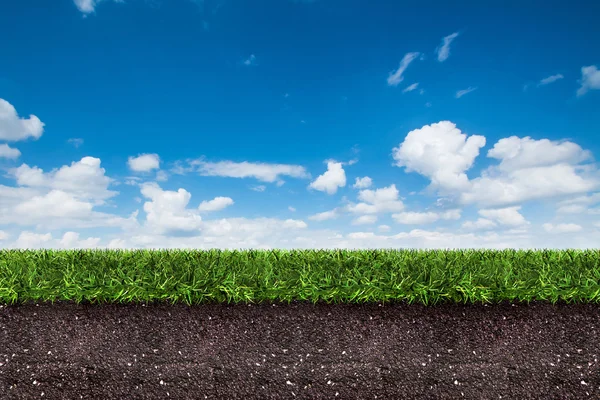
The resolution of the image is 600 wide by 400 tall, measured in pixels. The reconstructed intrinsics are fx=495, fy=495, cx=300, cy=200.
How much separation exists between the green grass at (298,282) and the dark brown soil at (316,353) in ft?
0.35

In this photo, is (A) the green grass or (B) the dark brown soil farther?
(A) the green grass

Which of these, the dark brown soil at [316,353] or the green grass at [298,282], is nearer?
the dark brown soil at [316,353]

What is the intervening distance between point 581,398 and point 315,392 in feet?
7.74

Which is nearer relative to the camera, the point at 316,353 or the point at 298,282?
the point at 316,353

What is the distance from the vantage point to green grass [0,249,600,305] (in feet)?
14.6

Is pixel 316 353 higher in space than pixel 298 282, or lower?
lower

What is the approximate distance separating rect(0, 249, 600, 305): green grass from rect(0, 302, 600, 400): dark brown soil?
11 cm

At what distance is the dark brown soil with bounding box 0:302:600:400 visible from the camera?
4289 millimetres

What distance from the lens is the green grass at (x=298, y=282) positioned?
14.6 feet

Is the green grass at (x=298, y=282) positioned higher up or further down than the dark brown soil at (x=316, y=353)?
higher up

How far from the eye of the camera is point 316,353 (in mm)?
4320

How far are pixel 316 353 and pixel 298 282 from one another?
2.11ft

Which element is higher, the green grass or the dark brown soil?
the green grass

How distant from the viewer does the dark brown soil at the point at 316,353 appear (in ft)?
14.1
